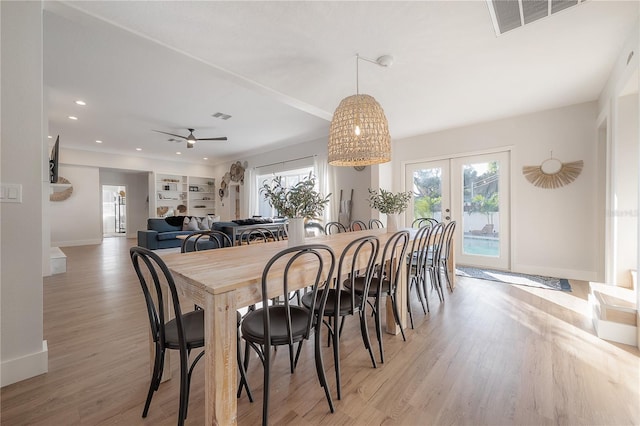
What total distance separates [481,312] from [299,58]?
307cm

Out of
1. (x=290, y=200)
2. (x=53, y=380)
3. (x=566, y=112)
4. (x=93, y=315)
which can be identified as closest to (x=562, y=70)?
(x=566, y=112)

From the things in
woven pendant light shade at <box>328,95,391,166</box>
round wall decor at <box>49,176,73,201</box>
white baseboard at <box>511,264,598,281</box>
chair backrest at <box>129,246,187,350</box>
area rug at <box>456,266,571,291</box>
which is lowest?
area rug at <box>456,266,571,291</box>

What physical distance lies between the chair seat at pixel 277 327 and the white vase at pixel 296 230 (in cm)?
49

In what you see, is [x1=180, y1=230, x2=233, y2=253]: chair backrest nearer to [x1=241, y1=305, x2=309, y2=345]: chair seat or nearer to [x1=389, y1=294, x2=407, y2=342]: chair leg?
[x1=241, y1=305, x2=309, y2=345]: chair seat

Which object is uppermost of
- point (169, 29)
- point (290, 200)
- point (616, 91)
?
point (169, 29)

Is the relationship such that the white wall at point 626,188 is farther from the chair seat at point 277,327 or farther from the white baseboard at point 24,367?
the white baseboard at point 24,367

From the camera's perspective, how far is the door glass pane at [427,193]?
4984 millimetres

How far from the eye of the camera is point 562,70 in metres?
2.79

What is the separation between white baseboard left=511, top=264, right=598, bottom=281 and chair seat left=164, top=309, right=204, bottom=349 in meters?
4.63

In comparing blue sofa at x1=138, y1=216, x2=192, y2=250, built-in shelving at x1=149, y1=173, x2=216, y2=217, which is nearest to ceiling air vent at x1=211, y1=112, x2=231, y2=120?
blue sofa at x1=138, y1=216, x2=192, y2=250

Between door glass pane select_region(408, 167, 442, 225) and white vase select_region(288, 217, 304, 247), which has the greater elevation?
door glass pane select_region(408, 167, 442, 225)

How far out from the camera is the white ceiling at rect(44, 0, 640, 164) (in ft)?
6.48

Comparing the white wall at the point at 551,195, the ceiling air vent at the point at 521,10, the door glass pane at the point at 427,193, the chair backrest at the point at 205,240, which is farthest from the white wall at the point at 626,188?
the chair backrest at the point at 205,240

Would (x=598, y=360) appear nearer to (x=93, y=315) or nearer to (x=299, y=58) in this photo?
A: (x=299, y=58)
